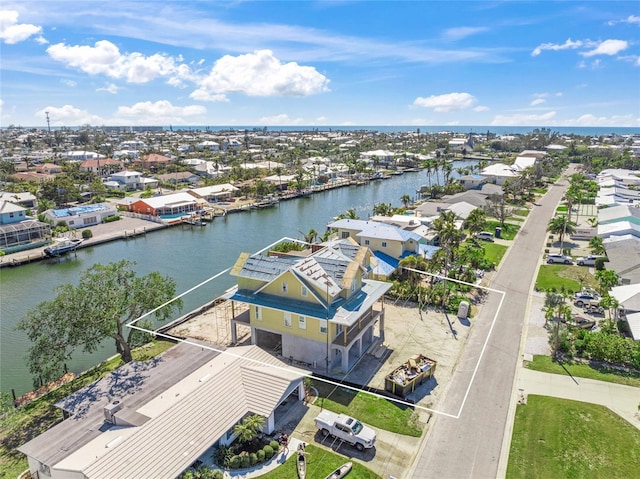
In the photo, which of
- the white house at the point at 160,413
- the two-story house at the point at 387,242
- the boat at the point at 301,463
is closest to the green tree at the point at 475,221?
the two-story house at the point at 387,242

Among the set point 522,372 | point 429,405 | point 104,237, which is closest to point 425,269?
point 522,372

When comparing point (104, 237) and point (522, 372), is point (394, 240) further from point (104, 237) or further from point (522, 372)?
point (104, 237)

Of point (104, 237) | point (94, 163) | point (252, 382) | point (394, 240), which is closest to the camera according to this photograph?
point (252, 382)

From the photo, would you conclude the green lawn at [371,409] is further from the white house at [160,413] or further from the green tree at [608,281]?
the green tree at [608,281]

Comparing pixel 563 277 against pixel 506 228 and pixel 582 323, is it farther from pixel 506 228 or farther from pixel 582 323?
pixel 506 228

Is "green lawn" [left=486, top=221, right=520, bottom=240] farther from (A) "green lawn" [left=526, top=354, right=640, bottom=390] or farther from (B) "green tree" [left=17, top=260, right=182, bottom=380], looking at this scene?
(B) "green tree" [left=17, top=260, right=182, bottom=380]

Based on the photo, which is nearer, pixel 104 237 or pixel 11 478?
pixel 11 478

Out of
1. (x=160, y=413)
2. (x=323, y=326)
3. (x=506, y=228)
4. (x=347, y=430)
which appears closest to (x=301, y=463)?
(x=347, y=430)
